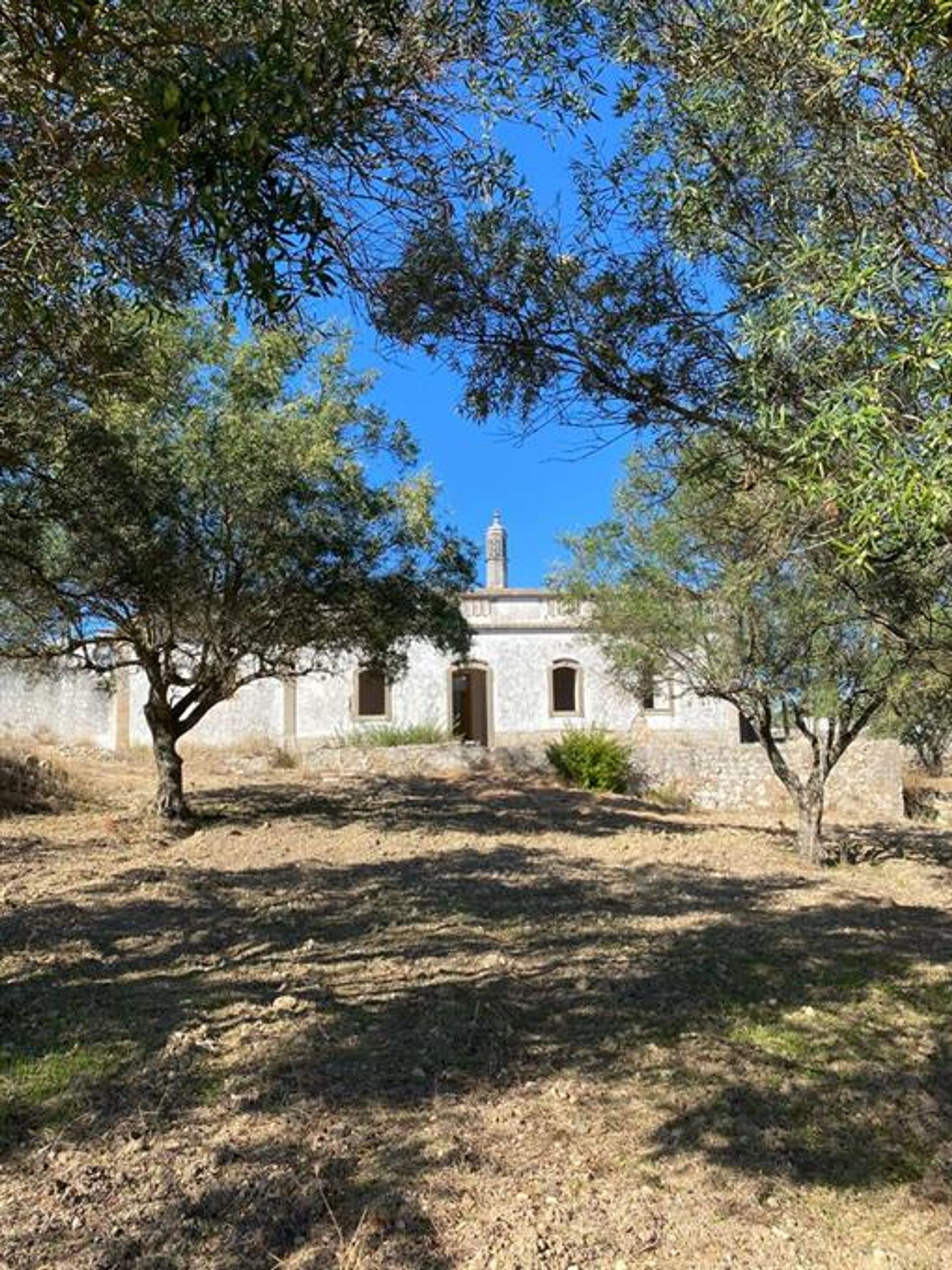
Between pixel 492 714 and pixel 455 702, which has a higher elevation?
pixel 455 702

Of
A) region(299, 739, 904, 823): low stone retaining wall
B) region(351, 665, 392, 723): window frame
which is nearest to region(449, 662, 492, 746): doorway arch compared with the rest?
region(351, 665, 392, 723): window frame

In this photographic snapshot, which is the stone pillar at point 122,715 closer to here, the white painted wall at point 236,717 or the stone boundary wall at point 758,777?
the white painted wall at point 236,717

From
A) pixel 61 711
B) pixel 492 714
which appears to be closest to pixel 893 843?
pixel 492 714

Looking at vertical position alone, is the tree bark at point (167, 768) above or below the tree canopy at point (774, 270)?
below

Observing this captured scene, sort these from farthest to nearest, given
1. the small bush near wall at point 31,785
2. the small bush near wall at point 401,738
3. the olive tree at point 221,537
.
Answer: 1. the small bush near wall at point 401,738
2. the small bush near wall at point 31,785
3. the olive tree at point 221,537

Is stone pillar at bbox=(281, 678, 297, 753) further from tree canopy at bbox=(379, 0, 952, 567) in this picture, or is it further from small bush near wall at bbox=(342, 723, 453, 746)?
tree canopy at bbox=(379, 0, 952, 567)

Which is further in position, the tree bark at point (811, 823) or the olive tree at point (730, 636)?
the tree bark at point (811, 823)

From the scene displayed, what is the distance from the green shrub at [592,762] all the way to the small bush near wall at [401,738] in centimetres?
249

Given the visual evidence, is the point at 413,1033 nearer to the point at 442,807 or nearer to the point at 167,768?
the point at 167,768

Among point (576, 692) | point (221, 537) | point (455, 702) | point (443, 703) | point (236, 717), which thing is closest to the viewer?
point (221, 537)

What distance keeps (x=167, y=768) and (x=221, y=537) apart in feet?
11.4

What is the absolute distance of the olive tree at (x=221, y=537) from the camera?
8430 mm

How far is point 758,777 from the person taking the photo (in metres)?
19.4

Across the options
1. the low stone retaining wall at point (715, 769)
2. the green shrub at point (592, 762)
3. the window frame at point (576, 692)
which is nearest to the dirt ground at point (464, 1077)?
the green shrub at point (592, 762)
